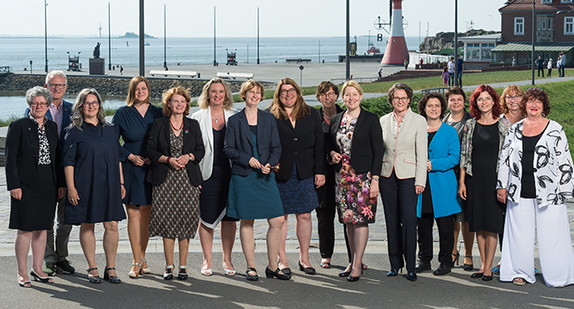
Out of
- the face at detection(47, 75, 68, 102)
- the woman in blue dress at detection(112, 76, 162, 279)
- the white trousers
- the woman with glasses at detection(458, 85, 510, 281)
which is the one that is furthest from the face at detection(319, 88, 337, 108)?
the face at detection(47, 75, 68, 102)

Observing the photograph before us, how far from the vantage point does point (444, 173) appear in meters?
8.80

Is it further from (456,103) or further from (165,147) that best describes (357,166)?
(165,147)

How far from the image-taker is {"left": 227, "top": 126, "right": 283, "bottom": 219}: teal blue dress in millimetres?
8586

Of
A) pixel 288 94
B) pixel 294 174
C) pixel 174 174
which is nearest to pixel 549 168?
pixel 294 174

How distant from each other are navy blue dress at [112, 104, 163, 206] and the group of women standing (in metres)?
0.01

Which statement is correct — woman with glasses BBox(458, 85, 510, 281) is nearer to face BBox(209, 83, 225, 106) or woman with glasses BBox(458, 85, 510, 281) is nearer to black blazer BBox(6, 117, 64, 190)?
face BBox(209, 83, 225, 106)

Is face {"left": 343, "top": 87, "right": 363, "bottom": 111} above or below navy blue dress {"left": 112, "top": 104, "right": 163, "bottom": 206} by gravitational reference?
above

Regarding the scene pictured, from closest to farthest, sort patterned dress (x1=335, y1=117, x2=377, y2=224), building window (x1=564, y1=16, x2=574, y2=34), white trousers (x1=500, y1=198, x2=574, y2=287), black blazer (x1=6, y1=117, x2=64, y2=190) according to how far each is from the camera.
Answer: black blazer (x1=6, y1=117, x2=64, y2=190), white trousers (x1=500, y1=198, x2=574, y2=287), patterned dress (x1=335, y1=117, x2=377, y2=224), building window (x1=564, y1=16, x2=574, y2=34)

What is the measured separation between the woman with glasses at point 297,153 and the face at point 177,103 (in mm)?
952

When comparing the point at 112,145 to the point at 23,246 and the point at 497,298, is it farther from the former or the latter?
the point at 497,298

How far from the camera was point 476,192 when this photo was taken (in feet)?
28.5

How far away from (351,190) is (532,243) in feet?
6.07

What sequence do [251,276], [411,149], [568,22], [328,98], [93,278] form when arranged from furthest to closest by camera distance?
[568,22] → [328,98] → [411,149] → [251,276] → [93,278]

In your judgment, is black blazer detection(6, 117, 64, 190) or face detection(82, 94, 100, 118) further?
face detection(82, 94, 100, 118)
